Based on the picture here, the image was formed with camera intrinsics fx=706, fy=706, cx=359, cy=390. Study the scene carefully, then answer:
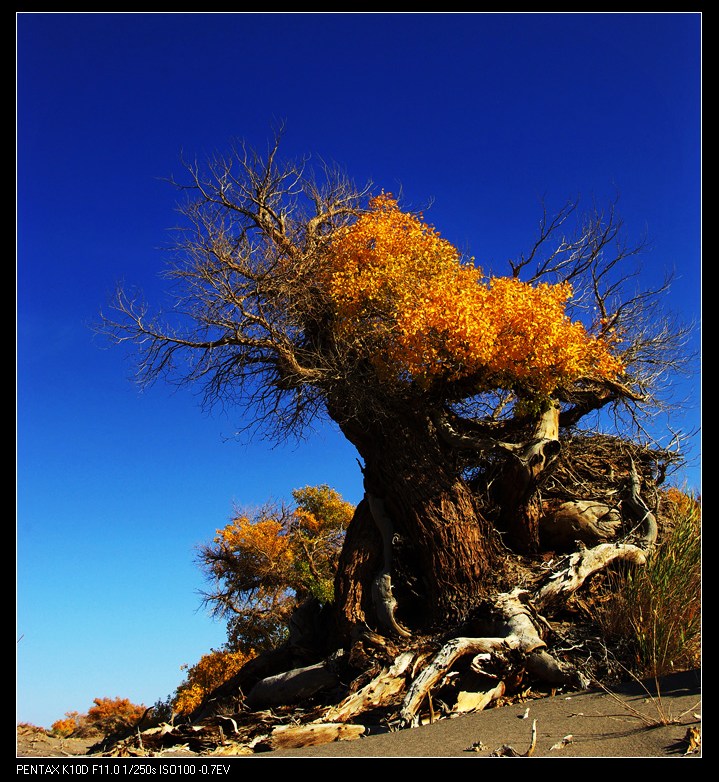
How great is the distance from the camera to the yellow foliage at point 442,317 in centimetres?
1422

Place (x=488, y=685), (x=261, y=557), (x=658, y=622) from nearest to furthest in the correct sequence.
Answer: (x=658, y=622), (x=488, y=685), (x=261, y=557)

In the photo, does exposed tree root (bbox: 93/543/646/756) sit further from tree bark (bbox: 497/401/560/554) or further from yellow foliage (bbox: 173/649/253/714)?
yellow foliage (bbox: 173/649/253/714)

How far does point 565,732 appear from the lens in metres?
8.01

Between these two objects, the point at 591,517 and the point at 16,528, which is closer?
the point at 16,528

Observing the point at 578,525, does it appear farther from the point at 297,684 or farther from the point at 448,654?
the point at 297,684

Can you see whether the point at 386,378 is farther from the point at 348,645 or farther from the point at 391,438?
the point at 348,645

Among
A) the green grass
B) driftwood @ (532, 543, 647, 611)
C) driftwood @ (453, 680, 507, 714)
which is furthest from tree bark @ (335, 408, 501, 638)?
the green grass

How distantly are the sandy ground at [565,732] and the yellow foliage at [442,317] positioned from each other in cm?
660

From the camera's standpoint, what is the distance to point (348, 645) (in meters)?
14.6

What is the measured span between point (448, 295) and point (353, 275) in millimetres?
2597

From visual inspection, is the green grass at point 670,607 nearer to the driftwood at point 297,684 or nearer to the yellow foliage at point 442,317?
the yellow foliage at point 442,317

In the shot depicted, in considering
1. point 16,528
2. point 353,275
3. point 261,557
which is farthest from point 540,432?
point 261,557

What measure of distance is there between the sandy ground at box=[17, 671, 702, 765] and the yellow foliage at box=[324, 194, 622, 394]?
6.60 meters

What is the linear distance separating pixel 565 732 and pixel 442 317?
809 centimetres
